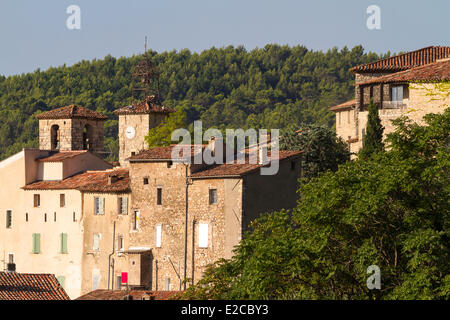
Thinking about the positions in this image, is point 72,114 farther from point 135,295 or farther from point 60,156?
point 135,295

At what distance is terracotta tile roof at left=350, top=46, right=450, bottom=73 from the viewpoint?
55594 mm

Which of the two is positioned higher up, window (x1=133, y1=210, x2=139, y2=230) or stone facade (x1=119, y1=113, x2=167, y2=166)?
stone facade (x1=119, y1=113, x2=167, y2=166)

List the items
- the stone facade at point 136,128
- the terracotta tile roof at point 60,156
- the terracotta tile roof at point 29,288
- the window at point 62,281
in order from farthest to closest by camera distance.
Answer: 1. the stone facade at point 136,128
2. the terracotta tile roof at point 60,156
3. the window at point 62,281
4. the terracotta tile roof at point 29,288

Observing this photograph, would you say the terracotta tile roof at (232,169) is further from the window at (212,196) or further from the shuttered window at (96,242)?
the shuttered window at (96,242)

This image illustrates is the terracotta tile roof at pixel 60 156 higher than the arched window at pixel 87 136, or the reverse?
the arched window at pixel 87 136

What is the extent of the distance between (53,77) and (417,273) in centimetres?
10740

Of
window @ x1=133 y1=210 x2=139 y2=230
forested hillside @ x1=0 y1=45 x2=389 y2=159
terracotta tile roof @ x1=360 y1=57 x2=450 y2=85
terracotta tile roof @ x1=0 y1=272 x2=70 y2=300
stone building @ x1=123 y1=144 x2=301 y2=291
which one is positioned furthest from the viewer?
forested hillside @ x1=0 y1=45 x2=389 y2=159

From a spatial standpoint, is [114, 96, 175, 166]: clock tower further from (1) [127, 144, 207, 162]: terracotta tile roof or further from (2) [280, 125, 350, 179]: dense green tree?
(1) [127, 144, 207, 162]: terracotta tile roof

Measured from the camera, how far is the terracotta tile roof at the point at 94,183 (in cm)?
4900

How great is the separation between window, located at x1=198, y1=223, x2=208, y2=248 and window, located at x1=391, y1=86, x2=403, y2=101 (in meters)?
13.1

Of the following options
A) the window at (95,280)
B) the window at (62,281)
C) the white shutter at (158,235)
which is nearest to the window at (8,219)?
the window at (62,281)

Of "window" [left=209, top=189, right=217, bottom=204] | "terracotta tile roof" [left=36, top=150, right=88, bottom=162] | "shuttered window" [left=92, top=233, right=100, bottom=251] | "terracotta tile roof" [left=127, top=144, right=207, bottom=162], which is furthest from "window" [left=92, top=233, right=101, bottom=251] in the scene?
"window" [left=209, top=189, right=217, bottom=204]

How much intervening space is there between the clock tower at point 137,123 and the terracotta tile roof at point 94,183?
15.8 metres

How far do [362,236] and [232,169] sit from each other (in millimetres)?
18843
